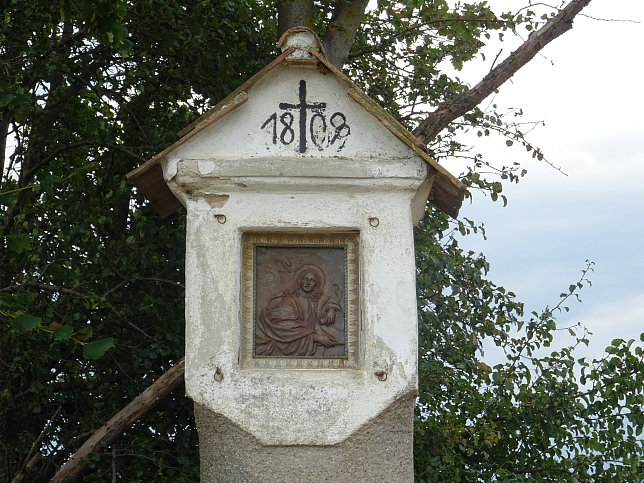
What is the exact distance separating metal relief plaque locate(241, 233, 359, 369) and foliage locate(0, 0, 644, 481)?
6.26 feet

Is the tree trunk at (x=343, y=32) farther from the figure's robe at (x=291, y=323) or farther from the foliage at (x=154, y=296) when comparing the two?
the figure's robe at (x=291, y=323)

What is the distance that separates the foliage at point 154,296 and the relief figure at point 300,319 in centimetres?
195

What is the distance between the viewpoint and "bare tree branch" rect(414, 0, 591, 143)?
21.1 ft

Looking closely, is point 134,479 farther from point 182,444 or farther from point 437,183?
point 437,183

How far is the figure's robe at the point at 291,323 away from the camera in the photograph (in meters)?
4.82

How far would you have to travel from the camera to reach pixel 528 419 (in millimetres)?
7195

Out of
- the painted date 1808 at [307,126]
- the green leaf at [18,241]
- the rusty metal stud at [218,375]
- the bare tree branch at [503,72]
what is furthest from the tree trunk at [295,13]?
the rusty metal stud at [218,375]

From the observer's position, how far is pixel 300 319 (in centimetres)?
487

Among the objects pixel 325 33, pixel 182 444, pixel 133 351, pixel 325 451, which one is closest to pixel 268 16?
pixel 325 33

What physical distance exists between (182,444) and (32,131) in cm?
285

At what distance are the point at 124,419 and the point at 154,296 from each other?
43.5 inches

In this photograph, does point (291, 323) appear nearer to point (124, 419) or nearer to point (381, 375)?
point (381, 375)

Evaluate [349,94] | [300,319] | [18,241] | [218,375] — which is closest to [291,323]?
[300,319]

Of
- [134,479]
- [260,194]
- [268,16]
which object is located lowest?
[134,479]
